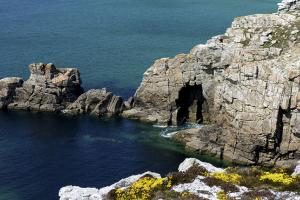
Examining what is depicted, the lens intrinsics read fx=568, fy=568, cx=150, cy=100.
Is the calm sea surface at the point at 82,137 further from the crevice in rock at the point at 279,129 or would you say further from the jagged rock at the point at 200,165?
the jagged rock at the point at 200,165

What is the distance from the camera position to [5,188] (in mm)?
94438

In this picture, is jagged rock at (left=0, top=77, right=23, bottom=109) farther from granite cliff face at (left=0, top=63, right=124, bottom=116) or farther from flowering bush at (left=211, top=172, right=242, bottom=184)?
flowering bush at (left=211, top=172, right=242, bottom=184)

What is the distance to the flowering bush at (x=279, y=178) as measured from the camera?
51.5 metres

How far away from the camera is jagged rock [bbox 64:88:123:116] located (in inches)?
5153

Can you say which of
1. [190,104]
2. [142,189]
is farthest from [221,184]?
[190,104]

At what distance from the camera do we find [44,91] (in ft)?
443

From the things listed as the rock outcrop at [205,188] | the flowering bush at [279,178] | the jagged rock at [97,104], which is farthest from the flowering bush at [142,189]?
the jagged rock at [97,104]

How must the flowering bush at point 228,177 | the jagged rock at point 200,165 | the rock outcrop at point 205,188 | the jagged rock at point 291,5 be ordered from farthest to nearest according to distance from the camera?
the jagged rock at point 291,5, the jagged rock at point 200,165, the flowering bush at point 228,177, the rock outcrop at point 205,188

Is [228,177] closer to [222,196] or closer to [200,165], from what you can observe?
[222,196]

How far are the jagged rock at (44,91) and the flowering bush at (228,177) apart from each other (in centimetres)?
8560

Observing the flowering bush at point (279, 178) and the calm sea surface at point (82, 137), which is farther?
the calm sea surface at point (82, 137)

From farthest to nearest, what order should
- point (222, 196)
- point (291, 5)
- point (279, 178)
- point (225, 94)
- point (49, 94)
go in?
point (49, 94) → point (291, 5) → point (225, 94) → point (279, 178) → point (222, 196)

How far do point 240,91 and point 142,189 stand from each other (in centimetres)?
5672

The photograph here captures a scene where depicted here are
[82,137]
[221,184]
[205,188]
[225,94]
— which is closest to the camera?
[205,188]
